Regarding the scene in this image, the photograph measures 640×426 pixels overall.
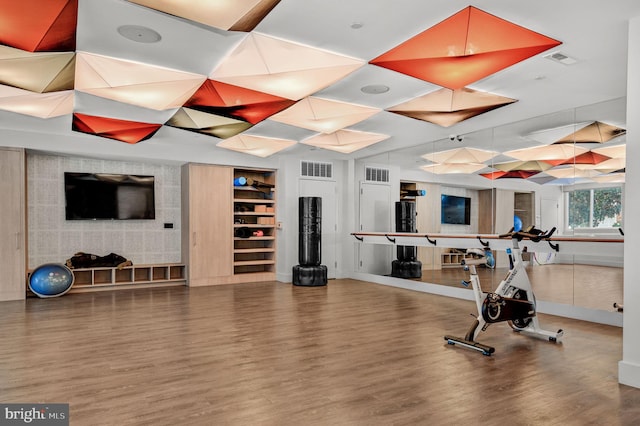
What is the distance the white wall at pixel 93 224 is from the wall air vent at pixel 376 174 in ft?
14.2

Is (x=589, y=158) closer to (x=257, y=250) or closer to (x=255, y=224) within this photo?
(x=257, y=250)

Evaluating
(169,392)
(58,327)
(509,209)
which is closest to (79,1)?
(169,392)

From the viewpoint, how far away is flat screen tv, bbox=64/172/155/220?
310 inches

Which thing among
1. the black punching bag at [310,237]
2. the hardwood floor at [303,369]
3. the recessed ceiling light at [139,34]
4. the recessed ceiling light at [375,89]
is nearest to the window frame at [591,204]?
the hardwood floor at [303,369]

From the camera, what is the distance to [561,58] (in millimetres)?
3949

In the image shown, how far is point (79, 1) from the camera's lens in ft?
9.77

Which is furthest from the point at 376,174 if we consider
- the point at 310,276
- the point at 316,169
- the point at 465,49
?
the point at 465,49

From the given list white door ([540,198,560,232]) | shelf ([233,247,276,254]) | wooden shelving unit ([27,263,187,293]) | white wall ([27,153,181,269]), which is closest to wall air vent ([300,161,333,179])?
shelf ([233,247,276,254])

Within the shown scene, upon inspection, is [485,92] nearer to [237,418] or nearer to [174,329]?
[237,418]

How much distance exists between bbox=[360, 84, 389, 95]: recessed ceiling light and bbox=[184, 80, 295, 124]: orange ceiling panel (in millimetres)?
970

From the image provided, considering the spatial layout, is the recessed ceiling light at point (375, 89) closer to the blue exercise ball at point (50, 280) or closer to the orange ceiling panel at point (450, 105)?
the orange ceiling panel at point (450, 105)

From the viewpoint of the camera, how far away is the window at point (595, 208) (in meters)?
5.13

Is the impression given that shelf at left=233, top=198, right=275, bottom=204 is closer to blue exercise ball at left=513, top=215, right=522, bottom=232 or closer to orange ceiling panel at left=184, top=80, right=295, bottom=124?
orange ceiling panel at left=184, top=80, right=295, bottom=124

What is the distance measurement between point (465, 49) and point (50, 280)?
739cm
